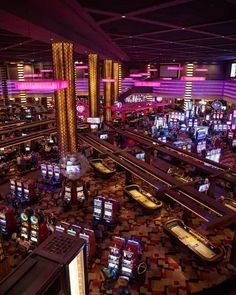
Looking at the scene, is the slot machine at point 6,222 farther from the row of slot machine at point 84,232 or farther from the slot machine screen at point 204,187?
the slot machine screen at point 204,187

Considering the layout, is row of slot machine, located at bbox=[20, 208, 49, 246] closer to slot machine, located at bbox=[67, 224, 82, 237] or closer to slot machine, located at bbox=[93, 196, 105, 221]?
slot machine, located at bbox=[67, 224, 82, 237]

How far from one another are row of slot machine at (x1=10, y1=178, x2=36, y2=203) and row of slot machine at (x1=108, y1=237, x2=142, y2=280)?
18.0 ft

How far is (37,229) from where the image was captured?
874 centimetres

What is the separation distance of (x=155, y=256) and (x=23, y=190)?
20.6ft

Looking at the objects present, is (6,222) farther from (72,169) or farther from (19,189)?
(72,169)

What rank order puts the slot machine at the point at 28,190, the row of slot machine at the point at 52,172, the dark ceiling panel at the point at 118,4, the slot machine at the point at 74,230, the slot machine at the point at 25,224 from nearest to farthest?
the dark ceiling panel at the point at 118,4 < the slot machine at the point at 74,230 < the slot machine at the point at 25,224 < the slot machine at the point at 28,190 < the row of slot machine at the point at 52,172

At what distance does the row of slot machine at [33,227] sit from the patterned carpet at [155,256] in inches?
28.4

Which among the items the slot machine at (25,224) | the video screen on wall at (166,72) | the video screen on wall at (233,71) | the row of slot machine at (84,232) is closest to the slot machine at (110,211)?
the row of slot machine at (84,232)

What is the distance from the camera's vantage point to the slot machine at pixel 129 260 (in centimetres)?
742

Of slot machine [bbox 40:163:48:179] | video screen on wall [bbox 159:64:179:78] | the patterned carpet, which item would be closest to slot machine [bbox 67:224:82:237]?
the patterned carpet

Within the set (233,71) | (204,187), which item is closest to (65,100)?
(204,187)

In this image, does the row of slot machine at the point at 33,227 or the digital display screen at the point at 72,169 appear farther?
the digital display screen at the point at 72,169

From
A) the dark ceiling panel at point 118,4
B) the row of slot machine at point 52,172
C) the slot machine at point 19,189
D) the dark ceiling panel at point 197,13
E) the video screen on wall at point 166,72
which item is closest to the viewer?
the dark ceiling panel at point 118,4

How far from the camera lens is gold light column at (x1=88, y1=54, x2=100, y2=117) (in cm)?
1481
